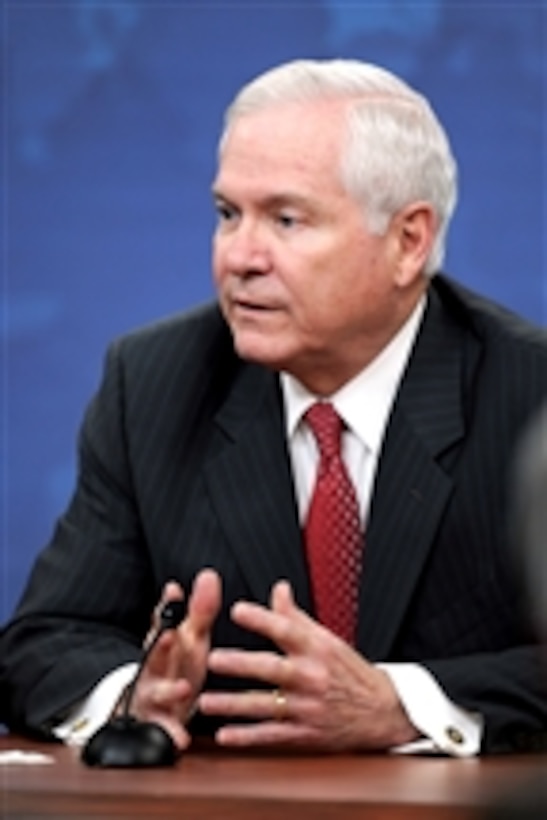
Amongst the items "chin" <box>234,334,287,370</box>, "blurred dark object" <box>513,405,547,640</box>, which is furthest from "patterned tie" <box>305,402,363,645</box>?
"blurred dark object" <box>513,405,547,640</box>

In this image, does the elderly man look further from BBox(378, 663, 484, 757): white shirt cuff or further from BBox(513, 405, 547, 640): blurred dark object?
BBox(513, 405, 547, 640): blurred dark object

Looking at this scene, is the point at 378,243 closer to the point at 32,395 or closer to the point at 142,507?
the point at 142,507

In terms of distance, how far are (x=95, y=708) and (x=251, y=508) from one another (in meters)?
0.36

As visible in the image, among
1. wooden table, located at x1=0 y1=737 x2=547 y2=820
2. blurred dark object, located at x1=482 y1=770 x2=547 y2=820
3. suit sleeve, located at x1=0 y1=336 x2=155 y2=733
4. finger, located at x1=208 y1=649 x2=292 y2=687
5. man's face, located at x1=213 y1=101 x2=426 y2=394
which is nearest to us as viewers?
blurred dark object, located at x1=482 y1=770 x2=547 y2=820

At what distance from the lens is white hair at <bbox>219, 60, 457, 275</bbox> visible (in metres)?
2.38

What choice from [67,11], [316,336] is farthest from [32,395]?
[316,336]

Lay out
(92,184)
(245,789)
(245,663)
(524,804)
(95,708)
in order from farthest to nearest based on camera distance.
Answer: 1. (92,184)
2. (95,708)
3. (245,663)
4. (245,789)
5. (524,804)

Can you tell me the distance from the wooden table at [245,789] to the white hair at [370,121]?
0.84 meters

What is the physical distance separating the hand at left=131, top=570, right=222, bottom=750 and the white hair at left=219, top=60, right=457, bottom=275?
0.64 m

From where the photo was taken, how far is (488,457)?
2.38 m

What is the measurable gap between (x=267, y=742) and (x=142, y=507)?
554 millimetres

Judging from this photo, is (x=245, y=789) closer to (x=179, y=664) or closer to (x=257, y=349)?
(x=179, y=664)

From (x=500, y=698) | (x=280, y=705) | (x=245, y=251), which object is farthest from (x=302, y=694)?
(x=245, y=251)

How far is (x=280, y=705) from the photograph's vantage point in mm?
1994
